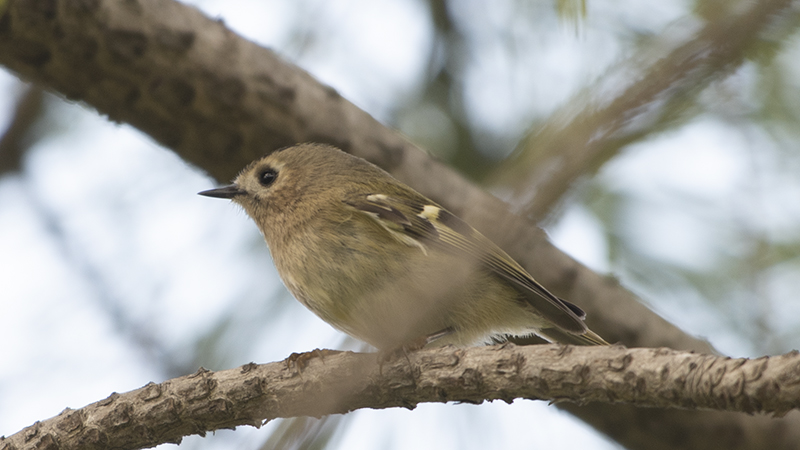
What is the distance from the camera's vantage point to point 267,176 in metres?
2.77

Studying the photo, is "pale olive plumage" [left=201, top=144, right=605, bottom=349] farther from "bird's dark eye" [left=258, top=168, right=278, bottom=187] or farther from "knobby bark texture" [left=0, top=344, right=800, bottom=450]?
"knobby bark texture" [left=0, top=344, right=800, bottom=450]

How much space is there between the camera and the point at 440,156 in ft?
9.66

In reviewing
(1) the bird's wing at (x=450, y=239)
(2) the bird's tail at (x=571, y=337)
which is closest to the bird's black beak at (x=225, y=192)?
(1) the bird's wing at (x=450, y=239)

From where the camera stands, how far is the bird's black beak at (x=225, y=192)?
277cm

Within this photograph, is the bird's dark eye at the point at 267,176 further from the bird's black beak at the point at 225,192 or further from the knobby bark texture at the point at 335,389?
the knobby bark texture at the point at 335,389

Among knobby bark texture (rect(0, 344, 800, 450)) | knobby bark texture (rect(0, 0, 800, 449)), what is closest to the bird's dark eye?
knobby bark texture (rect(0, 0, 800, 449))

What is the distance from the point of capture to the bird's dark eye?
109 inches

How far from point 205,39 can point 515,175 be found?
2065 mm

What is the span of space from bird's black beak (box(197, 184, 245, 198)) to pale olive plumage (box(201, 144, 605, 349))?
0.29ft

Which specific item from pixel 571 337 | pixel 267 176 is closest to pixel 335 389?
pixel 571 337

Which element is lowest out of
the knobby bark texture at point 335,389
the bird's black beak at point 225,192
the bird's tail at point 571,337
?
the knobby bark texture at point 335,389

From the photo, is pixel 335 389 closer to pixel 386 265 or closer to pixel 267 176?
pixel 386 265

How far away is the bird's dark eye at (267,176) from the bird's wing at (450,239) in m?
0.47

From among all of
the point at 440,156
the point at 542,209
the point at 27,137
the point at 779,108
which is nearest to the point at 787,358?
the point at 542,209
